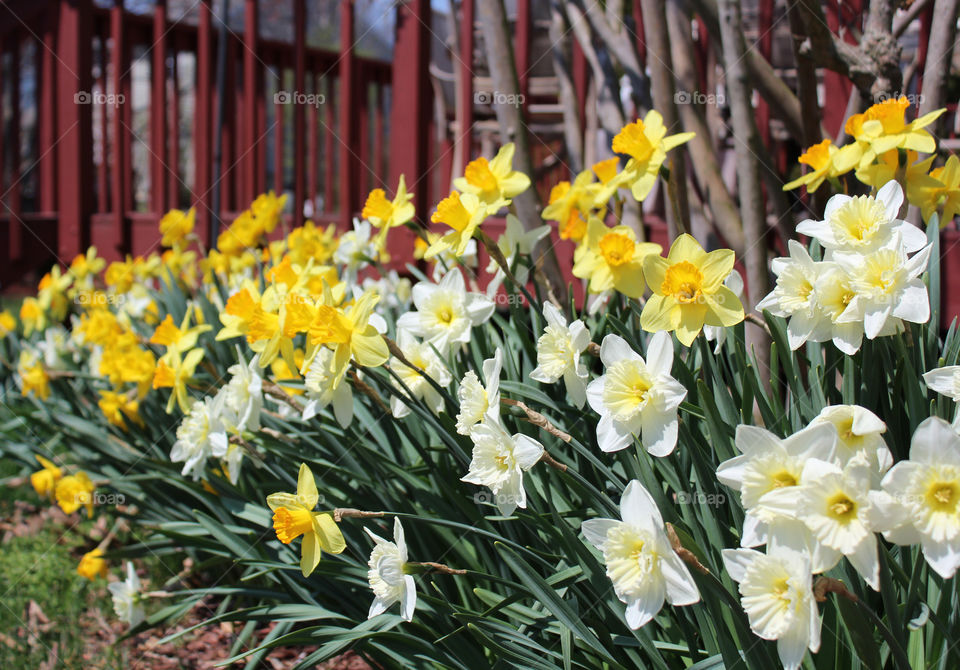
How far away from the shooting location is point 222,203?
14.8 feet

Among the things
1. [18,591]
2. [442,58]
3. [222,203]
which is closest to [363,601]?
[18,591]

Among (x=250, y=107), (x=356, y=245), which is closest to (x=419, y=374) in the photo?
(x=356, y=245)

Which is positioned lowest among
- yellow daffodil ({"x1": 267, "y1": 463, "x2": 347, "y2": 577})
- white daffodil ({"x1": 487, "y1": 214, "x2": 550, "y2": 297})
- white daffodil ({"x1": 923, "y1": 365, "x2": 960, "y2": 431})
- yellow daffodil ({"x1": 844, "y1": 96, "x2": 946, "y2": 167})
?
yellow daffodil ({"x1": 267, "y1": 463, "x2": 347, "y2": 577})

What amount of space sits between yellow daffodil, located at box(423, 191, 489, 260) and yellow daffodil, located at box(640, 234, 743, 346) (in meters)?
0.39

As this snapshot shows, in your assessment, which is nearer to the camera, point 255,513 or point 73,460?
point 255,513

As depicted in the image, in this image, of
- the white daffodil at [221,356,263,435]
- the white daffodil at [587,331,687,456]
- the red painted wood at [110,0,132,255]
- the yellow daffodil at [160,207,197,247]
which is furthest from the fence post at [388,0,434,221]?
the white daffodil at [587,331,687,456]

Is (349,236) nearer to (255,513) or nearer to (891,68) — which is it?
(255,513)

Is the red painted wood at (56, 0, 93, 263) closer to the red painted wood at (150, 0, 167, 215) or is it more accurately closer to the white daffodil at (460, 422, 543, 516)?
the red painted wood at (150, 0, 167, 215)

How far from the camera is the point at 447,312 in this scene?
4.31 feet

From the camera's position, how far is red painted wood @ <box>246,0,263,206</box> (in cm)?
382

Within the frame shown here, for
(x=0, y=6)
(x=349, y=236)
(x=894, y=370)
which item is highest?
(x=0, y=6)

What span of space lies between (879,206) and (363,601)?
1.00m

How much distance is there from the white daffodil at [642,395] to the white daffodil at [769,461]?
14 centimetres

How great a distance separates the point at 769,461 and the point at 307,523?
583 mm
